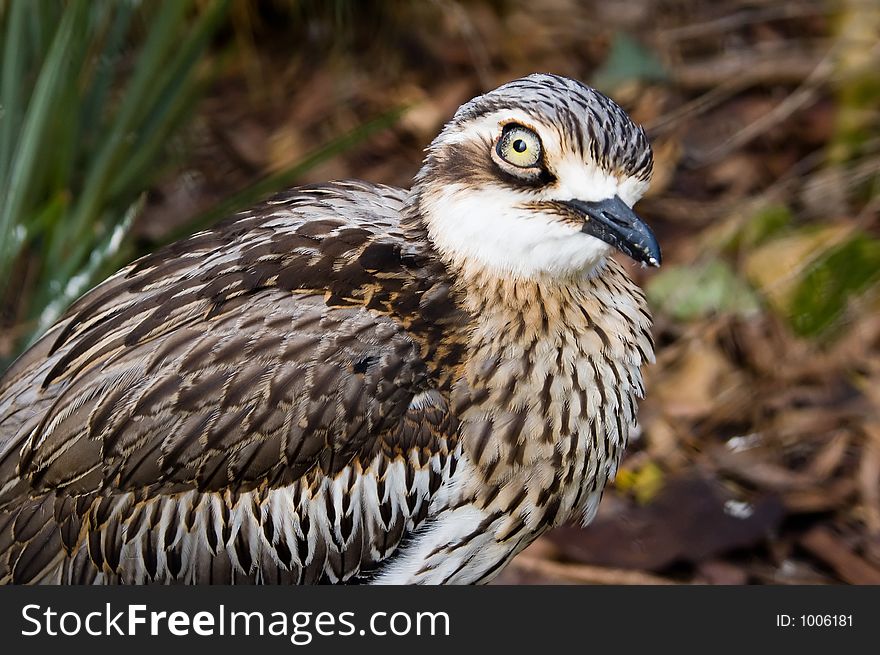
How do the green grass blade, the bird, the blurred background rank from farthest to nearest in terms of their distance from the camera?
the blurred background → the green grass blade → the bird

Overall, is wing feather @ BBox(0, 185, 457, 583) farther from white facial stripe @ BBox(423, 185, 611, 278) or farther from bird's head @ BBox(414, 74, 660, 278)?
bird's head @ BBox(414, 74, 660, 278)

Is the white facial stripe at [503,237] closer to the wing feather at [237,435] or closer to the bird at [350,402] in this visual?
the bird at [350,402]

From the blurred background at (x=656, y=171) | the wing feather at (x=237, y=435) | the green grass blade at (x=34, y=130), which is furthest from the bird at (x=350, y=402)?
the blurred background at (x=656, y=171)

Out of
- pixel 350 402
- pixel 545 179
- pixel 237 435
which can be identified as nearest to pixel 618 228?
pixel 545 179

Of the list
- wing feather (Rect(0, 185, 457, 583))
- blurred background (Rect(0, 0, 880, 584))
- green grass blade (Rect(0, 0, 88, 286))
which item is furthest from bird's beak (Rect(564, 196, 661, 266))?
green grass blade (Rect(0, 0, 88, 286))

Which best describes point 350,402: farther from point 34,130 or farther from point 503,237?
point 34,130

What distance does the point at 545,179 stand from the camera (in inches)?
101

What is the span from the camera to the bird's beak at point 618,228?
2.51 m

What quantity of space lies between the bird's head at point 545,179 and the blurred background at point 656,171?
0.96 meters

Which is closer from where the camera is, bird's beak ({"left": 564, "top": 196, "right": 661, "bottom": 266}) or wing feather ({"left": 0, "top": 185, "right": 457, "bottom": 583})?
bird's beak ({"left": 564, "top": 196, "right": 661, "bottom": 266})

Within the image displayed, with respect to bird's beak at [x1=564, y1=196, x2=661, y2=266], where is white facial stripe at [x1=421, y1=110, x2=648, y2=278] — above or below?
above

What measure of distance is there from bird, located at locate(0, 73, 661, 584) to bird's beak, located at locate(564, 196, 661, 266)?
68mm

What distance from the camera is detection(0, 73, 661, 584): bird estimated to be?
2.70 m

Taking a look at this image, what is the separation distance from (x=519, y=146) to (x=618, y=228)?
27 centimetres
